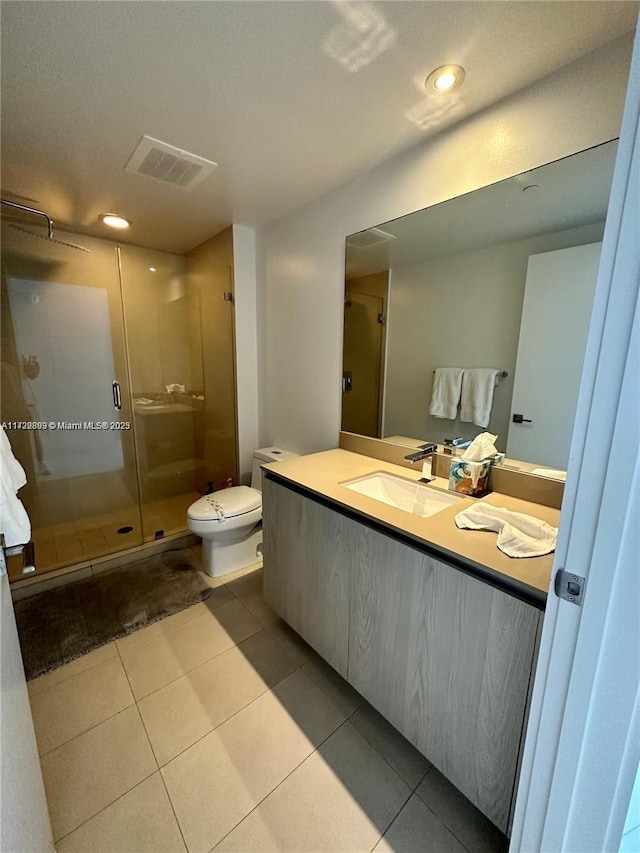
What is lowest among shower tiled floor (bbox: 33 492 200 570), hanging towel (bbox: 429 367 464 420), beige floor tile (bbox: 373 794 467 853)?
beige floor tile (bbox: 373 794 467 853)

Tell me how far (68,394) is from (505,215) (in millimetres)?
3045

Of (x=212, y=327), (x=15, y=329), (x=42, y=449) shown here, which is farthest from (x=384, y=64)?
(x=42, y=449)

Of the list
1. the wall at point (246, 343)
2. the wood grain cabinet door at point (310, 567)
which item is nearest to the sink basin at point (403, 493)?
the wood grain cabinet door at point (310, 567)

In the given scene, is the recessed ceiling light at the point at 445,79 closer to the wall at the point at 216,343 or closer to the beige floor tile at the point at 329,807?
the wall at the point at 216,343

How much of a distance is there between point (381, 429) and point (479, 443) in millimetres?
566

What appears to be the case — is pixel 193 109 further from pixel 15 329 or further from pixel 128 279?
pixel 15 329

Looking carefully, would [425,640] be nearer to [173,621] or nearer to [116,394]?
[173,621]

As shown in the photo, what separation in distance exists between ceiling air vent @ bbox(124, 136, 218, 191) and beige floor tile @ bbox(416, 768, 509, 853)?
2636 mm

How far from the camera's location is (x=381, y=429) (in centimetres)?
187

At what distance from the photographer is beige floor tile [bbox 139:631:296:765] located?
1.26m

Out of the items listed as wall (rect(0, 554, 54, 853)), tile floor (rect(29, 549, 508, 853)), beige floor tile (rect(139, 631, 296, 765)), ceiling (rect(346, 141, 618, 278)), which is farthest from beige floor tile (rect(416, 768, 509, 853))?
ceiling (rect(346, 141, 618, 278))

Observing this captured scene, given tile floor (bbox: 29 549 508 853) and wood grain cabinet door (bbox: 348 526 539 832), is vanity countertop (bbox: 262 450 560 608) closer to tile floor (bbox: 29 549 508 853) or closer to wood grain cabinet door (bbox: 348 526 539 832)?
wood grain cabinet door (bbox: 348 526 539 832)

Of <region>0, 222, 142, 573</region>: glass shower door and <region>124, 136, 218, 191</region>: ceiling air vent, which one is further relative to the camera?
<region>0, 222, 142, 573</region>: glass shower door

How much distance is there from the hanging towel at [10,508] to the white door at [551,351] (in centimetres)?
158
